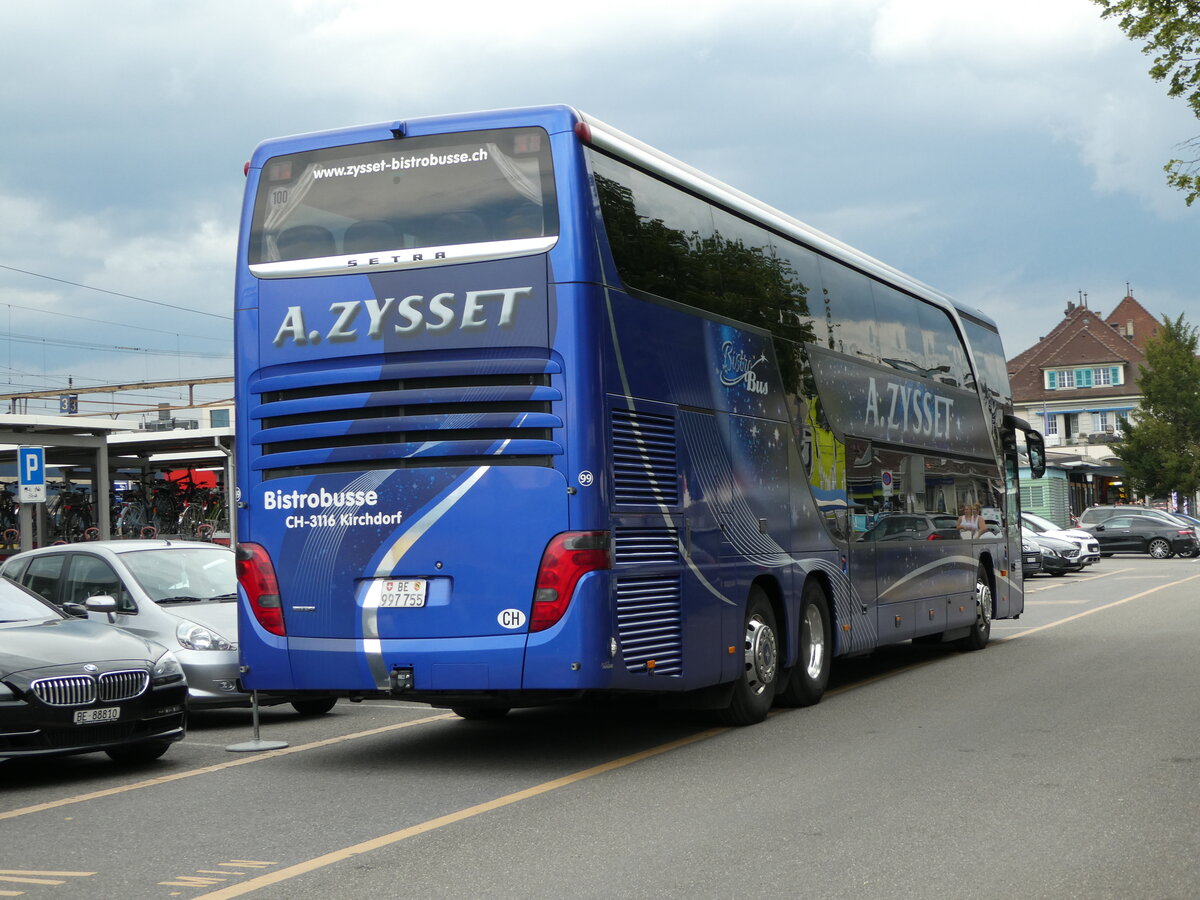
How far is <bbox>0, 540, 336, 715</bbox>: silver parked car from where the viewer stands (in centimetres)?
1192

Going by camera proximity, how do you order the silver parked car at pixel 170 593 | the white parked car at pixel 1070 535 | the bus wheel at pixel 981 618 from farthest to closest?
1. the white parked car at pixel 1070 535
2. the bus wheel at pixel 981 618
3. the silver parked car at pixel 170 593

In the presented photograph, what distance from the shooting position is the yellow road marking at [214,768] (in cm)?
848

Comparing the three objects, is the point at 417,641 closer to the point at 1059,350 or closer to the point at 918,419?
the point at 918,419

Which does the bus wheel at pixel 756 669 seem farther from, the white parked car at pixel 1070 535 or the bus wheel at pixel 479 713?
the white parked car at pixel 1070 535

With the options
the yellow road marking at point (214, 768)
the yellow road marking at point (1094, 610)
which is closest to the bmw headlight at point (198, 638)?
the yellow road marking at point (214, 768)

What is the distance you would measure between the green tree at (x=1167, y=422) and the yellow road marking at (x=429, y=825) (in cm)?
6605

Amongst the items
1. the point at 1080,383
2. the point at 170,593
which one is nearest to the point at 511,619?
the point at 170,593

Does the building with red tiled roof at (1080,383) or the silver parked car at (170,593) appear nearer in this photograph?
the silver parked car at (170,593)

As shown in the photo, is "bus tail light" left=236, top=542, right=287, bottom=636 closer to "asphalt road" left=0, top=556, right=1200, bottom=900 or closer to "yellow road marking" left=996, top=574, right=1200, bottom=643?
"asphalt road" left=0, top=556, right=1200, bottom=900

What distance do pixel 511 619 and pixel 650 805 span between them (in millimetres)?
1582

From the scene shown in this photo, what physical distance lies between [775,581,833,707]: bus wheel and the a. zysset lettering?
14.1 feet

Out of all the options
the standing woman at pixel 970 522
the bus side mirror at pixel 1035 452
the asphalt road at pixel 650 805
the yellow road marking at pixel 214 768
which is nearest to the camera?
the asphalt road at pixel 650 805

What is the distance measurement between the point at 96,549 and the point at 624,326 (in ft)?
19.9

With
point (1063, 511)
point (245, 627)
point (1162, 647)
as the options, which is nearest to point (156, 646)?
point (245, 627)
